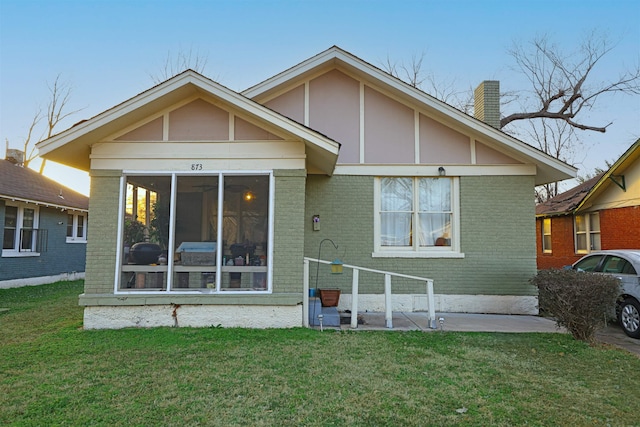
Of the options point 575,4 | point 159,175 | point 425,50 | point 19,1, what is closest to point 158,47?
point 19,1

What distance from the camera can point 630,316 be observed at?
718 cm

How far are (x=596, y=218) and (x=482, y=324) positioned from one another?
8.76 meters

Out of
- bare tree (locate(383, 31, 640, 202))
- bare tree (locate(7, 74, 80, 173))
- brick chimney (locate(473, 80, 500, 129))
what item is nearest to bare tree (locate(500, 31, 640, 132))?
bare tree (locate(383, 31, 640, 202))

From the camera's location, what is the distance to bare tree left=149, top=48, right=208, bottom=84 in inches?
808

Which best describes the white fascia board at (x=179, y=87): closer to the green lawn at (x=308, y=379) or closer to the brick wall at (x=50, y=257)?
the green lawn at (x=308, y=379)

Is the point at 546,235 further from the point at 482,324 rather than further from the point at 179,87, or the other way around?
the point at 179,87

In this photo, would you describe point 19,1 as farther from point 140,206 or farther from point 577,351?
point 577,351

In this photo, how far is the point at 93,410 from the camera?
12.1ft

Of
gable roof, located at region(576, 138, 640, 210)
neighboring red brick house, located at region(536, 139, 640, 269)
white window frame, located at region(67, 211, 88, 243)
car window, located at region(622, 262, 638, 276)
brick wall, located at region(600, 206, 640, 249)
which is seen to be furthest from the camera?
white window frame, located at region(67, 211, 88, 243)

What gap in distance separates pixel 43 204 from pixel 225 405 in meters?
13.3

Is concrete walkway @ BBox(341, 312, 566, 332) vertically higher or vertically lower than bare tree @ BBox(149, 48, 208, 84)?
lower

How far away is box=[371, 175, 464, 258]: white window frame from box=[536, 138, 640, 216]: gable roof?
224 inches

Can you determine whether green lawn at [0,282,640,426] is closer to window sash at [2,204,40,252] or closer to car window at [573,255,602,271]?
car window at [573,255,602,271]

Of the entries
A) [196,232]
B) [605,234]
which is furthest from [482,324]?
[605,234]
